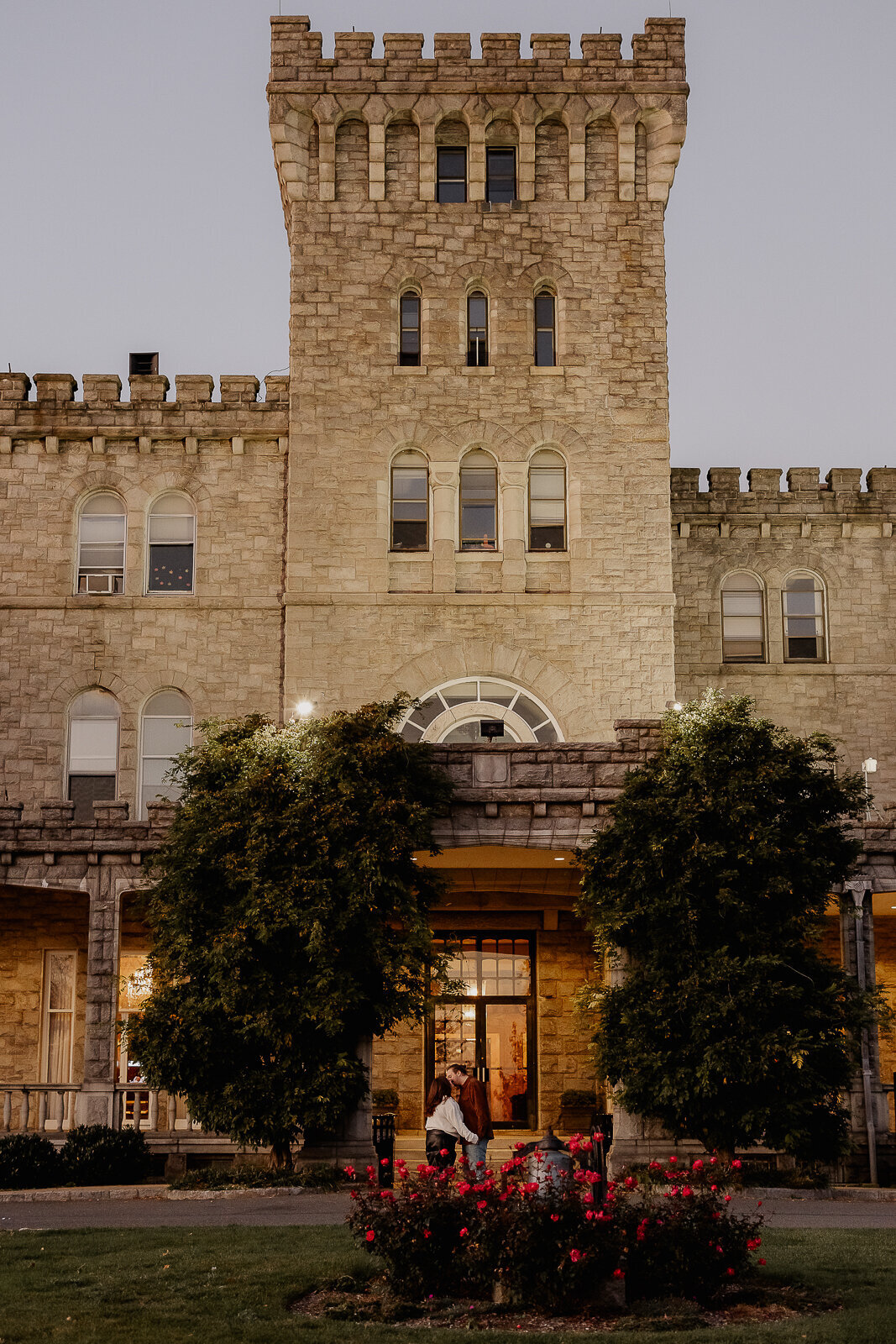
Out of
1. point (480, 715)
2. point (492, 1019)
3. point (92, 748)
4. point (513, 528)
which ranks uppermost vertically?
point (513, 528)

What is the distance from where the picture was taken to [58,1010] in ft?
94.2

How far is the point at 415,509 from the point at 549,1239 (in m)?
20.1

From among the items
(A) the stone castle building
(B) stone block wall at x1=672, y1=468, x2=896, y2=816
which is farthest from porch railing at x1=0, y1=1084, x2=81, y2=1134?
(B) stone block wall at x1=672, y1=468, x2=896, y2=816

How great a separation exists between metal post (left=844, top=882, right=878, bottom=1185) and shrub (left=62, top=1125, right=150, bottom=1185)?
31.7 ft

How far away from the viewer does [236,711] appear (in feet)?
98.0

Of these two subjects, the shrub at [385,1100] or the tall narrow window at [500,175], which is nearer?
the shrub at [385,1100]

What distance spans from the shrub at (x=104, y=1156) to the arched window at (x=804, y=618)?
17.7m

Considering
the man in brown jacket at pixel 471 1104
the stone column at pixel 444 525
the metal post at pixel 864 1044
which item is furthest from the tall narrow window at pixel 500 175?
the man in brown jacket at pixel 471 1104

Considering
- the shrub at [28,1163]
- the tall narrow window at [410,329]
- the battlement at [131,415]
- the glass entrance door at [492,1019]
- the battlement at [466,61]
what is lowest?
the shrub at [28,1163]

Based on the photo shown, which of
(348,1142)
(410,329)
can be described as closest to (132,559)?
(410,329)

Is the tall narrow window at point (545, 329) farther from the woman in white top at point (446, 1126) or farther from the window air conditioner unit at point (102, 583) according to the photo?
the woman in white top at point (446, 1126)

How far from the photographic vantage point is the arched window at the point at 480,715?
95.3 ft

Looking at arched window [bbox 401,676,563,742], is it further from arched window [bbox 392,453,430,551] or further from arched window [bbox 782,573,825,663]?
arched window [bbox 782,573,825,663]

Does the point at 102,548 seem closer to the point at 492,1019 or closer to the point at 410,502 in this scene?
the point at 410,502
